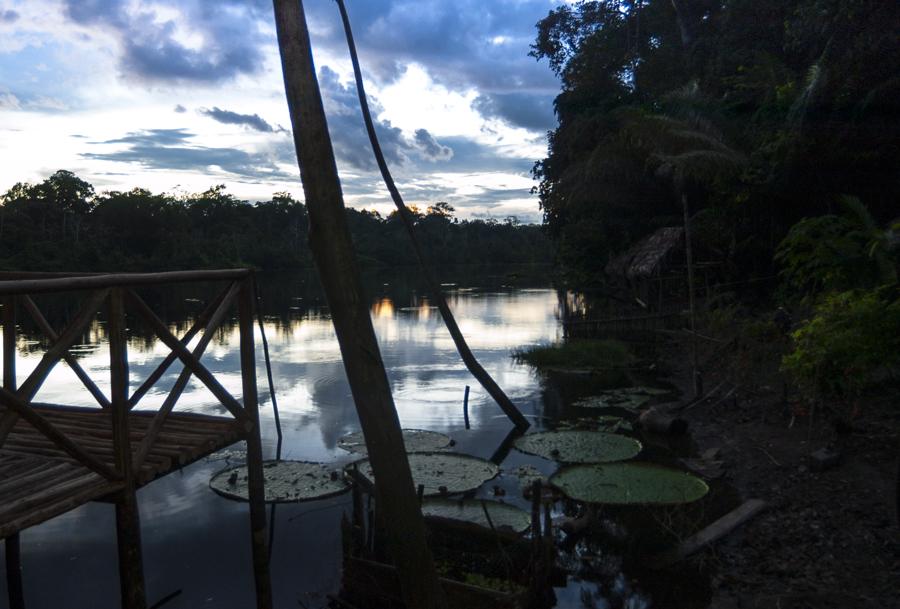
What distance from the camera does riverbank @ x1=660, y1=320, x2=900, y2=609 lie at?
6.25 meters

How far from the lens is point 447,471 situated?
31.9 feet

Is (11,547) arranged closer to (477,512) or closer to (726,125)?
(477,512)

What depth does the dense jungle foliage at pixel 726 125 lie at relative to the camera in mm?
15148

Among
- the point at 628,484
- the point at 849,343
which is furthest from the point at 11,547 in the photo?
the point at 849,343

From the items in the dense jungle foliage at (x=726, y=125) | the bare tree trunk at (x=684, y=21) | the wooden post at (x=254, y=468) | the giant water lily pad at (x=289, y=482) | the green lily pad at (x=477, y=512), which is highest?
the bare tree trunk at (x=684, y=21)

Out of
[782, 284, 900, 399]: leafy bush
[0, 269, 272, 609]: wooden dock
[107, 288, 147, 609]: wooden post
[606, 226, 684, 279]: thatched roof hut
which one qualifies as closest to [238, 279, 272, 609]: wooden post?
[0, 269, 272, 609]: wooden dock

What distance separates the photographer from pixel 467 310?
35438 mm

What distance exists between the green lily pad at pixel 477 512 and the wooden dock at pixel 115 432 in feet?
6.99

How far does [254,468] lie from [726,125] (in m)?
17.7

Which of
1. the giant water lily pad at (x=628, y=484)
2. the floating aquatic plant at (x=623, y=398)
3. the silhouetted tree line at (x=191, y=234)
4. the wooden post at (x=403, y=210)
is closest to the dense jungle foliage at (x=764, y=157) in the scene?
the giant water lily pad at (x=628, y=484)

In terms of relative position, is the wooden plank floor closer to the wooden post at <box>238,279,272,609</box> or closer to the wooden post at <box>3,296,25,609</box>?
the wooden post at <box>238,279,272,609</box>

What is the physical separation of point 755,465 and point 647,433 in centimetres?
253

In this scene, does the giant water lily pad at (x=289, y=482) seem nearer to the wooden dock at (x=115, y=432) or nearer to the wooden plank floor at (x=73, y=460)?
the wooden dock at (x=115, y=432)

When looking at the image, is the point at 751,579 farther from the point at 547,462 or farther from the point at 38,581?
the point at 38,581
